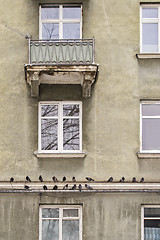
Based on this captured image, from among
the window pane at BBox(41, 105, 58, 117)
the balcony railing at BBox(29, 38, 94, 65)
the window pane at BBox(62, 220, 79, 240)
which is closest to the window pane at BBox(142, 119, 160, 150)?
the balcony railing at BBox(29, 38, 94, 65)

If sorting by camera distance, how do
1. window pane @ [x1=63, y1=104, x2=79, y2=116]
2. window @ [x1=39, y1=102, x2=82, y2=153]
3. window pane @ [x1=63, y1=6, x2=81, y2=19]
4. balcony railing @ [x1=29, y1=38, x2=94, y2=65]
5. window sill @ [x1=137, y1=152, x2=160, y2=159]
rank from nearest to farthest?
balcony railing @ [x1=29, y1=38, x2=94, y2=65], window sill @ [x1=137, y1=152, x2=160, y2=159], window @ [x1=39, y1=102, x2=82, y2=153], window pane @ [x1=63, y1=104, x2=79, y2=116], window pane @ [x1=63, y1=6, x2=81, y2=19]

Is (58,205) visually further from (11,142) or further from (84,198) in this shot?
(11,142)

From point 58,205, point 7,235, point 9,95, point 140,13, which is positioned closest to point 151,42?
point 140,13

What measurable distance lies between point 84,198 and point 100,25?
5.20 m

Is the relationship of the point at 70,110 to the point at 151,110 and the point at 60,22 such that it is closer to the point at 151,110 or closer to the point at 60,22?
the point at 151,110

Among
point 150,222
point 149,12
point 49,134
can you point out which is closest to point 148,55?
point 149,12

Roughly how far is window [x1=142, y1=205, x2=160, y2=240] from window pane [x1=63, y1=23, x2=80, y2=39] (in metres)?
5.54

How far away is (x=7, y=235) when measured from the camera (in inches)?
593

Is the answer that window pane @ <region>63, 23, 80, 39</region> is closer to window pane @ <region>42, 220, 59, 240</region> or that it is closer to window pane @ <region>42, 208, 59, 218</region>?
window pane @ <region>42, 208, 59, 218</region>

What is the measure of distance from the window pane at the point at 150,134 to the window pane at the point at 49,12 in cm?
418

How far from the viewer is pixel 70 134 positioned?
15633 millimetres

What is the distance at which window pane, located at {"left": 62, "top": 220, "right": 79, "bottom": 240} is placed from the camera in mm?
15258

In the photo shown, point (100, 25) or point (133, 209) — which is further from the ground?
point (100, 25)

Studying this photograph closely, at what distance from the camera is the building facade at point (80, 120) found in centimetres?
1512
